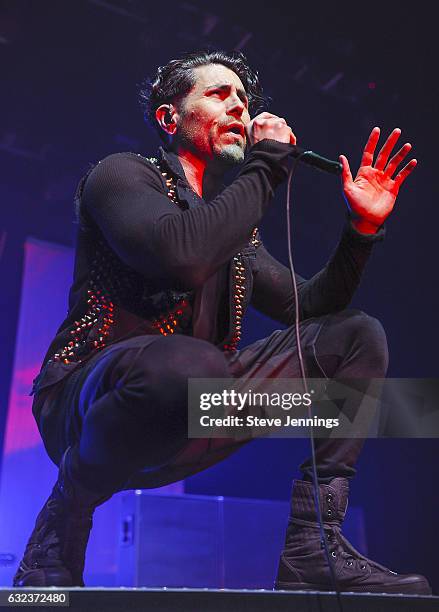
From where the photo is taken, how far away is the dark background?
8.65ft

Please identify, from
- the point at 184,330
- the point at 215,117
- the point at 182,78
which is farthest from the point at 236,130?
the point at 184,330

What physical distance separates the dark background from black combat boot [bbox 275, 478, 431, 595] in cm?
185

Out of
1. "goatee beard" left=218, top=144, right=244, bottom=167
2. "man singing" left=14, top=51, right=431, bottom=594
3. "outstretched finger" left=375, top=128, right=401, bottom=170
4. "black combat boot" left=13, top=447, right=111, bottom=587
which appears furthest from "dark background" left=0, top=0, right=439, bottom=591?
"black combat boot" left=13, top=447, right=111, bottom=587

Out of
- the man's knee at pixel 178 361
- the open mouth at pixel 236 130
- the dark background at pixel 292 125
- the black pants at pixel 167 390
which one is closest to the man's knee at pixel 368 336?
the black pants at pixel 167 390

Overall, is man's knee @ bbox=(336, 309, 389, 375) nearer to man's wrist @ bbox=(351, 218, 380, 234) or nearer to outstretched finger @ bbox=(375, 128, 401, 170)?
man's wrist @ bbox=(351, 218, 380, 234)

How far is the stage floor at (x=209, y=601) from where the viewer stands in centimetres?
95

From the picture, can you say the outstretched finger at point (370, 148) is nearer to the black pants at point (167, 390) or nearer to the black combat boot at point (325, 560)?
the black pants at point (167, 390)

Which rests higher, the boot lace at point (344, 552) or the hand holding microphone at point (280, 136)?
the hand holding microphone at point (280, 136)

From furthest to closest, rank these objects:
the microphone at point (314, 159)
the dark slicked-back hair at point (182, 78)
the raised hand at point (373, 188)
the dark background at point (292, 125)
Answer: the dark background at point (292, 125)
the dark slicked-back hair at point (182, 78)
the raised hand at point (373, 188)
the microphone at point (314, 159)

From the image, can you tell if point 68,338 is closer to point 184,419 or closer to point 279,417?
point 184,419

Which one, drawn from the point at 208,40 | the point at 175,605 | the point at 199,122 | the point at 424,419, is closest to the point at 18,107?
the point at 208,40

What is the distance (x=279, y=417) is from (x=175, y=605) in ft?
1.63

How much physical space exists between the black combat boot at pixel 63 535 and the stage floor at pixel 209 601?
0.72 ft

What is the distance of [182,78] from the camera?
1.79 m
